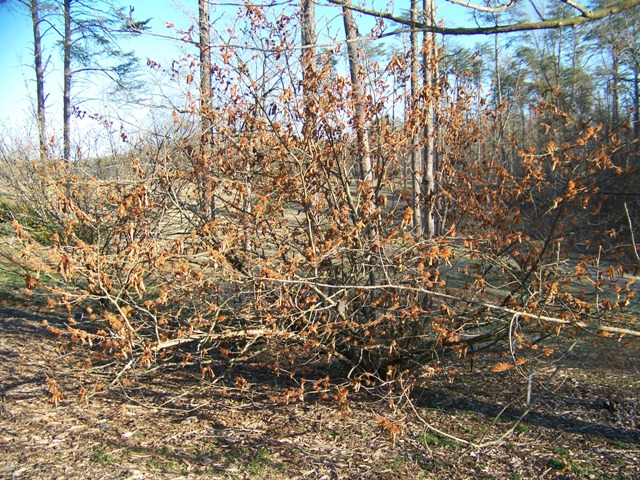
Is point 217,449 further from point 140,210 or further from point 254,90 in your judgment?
point 254,90

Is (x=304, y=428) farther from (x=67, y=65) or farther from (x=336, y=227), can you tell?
(x=67, y=65)

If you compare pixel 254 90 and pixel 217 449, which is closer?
pixel 217 449

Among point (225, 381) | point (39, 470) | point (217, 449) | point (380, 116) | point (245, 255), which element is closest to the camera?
point (39, 470)

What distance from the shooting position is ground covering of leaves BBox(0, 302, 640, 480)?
4145 millimetres

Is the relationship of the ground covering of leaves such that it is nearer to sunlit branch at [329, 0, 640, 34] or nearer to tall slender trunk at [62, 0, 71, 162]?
sunlit branch at [329, 0, 640, 34]

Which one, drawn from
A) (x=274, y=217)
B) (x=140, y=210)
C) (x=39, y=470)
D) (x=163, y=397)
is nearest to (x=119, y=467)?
(x=39, y=470)

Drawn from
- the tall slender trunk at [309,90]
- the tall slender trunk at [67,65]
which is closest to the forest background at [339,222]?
the tall slender trunk at [309,90]

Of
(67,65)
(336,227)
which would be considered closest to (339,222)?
(336,227)

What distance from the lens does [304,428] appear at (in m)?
4.93

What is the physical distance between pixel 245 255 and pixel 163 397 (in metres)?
1.62

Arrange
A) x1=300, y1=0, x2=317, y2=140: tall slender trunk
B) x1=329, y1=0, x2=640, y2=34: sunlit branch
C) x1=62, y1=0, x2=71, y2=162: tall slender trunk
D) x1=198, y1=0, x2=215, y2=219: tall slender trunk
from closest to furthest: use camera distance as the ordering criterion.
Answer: x1=329, y1=0, x2=640, y2=34: sunlit branch
x1=300, y1=0, x2=317, y2=140: tall slender trunk
x1=198, y1=0, x2=215, y2=219: tall slender trunk
x1=62, y1=0, x2=71, y2=162: tall slender trunk

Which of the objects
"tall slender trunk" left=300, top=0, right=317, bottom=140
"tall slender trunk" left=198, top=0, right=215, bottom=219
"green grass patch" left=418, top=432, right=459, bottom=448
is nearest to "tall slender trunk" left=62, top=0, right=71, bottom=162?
"tall slender trunk" left=198, top=0, right=215, bottom=219

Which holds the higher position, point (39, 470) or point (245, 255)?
point (245, 255)

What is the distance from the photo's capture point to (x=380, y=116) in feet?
17.6
